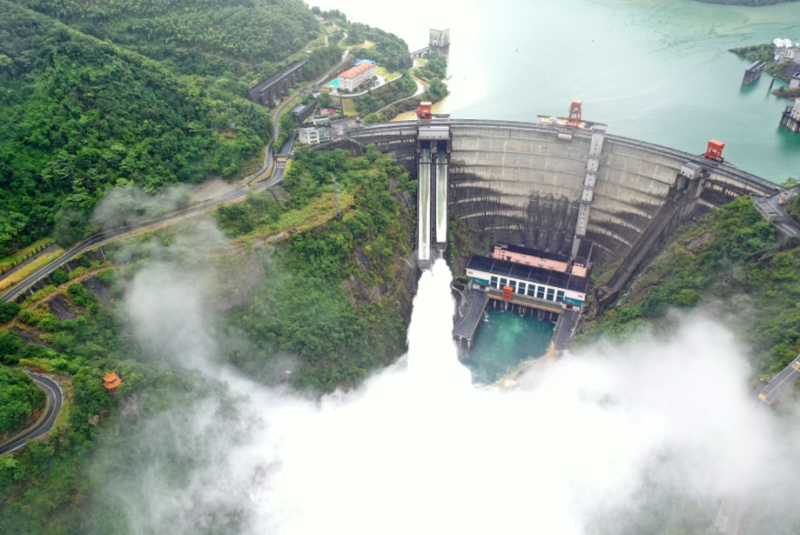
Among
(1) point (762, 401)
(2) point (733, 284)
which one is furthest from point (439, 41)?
(1) point (762, 401)

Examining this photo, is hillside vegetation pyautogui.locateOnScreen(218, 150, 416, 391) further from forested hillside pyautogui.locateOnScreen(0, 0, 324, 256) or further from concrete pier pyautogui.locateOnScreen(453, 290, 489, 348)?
forested hillside pyautogui.locateOnScreen(0, 0, 324, 256)

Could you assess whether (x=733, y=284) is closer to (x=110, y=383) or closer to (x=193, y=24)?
(x=110, y=383)

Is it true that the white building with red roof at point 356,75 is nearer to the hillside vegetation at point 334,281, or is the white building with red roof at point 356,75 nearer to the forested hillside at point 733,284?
the hillside vegetation at point 334,281

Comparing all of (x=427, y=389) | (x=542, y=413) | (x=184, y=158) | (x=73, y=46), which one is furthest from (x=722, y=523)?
(x=73, y=46)

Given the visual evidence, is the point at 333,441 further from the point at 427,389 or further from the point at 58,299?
the point at 58,299

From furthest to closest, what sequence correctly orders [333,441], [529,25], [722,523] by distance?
[529,25] → [333,441] → [722,523]

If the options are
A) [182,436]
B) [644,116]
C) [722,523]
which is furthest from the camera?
[644,116]
